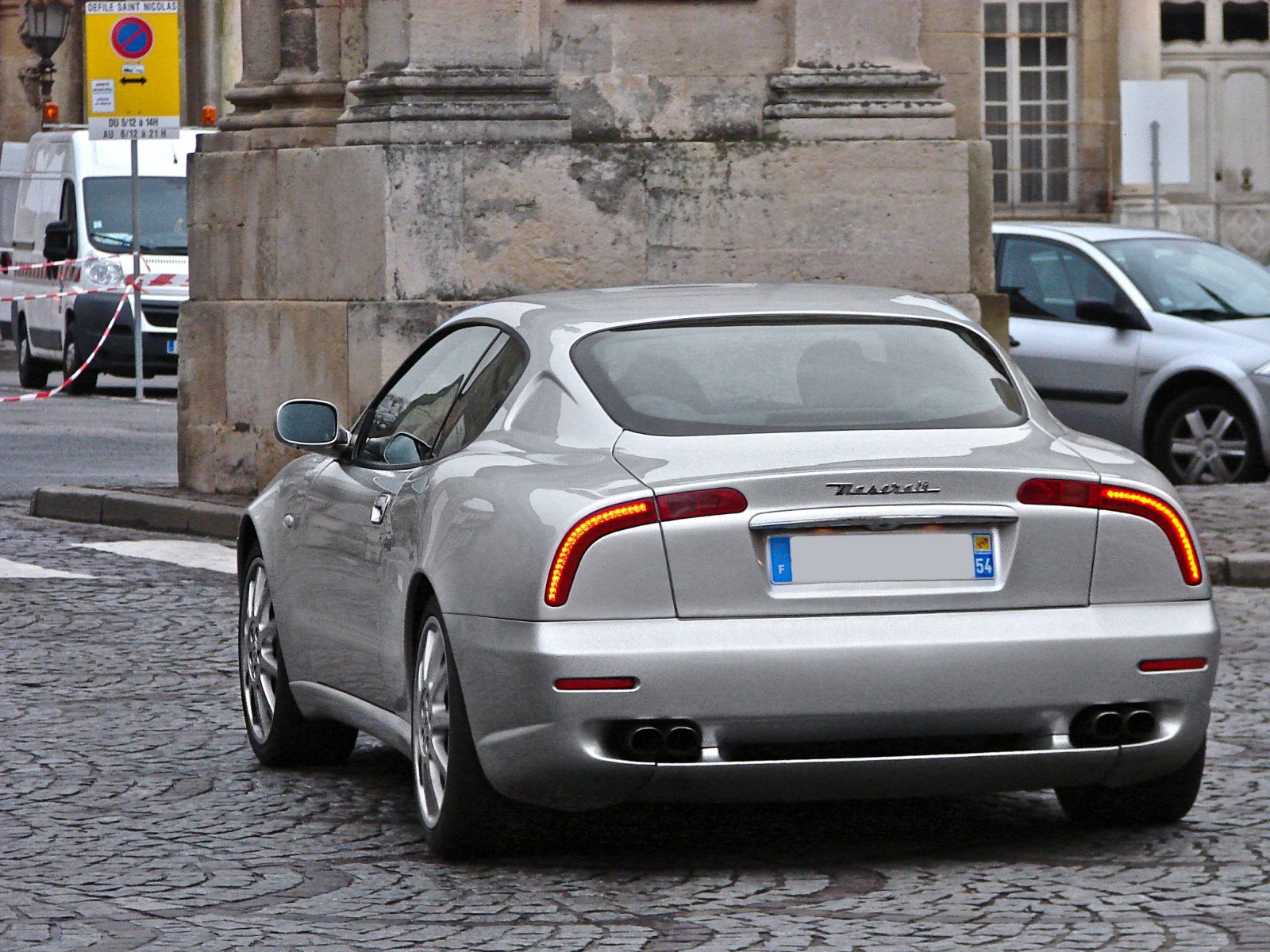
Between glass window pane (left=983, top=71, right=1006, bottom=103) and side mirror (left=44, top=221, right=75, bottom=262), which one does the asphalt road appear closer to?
side mirror (left=44, top=221, right=75, bottom=262)

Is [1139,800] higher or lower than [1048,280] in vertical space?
lower

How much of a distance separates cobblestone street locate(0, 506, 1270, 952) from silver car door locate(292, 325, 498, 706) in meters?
0.38

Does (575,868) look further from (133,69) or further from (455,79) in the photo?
(133,69)

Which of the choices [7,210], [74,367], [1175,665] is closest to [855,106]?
[1175,665]

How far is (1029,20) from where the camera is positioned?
39.0 meters

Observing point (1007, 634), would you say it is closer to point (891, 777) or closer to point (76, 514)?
point (891, 777)

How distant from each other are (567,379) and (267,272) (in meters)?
9.40

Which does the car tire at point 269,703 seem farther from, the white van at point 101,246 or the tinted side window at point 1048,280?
the white van at point 101,246

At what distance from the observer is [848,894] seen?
568 cm

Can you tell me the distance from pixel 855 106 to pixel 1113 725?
9.21 m

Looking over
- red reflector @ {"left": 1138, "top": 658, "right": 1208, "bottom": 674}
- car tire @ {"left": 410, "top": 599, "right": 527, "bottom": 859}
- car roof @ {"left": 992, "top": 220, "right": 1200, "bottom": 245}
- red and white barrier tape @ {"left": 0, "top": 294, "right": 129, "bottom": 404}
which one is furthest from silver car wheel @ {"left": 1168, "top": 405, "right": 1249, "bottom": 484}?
red and white barrier tape @ {"left": 0, "top": 294, "right": 129, "bottom": 404}

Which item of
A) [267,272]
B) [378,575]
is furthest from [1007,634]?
[267,272]

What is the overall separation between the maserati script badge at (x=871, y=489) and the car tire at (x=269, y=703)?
218 centimetres

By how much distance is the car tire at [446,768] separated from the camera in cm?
595
